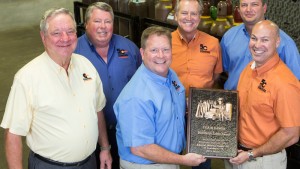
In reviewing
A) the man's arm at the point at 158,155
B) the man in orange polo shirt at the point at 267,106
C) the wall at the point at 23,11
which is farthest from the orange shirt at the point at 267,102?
the wall at the point at 23,11

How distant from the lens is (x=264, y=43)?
2322 millimetres

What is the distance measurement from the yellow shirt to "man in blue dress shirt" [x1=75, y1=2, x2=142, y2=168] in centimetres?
46

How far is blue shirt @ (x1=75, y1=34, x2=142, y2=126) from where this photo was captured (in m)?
2.93

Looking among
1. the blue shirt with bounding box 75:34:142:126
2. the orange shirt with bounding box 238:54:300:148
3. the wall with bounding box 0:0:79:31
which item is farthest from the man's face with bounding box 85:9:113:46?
the wall with bounding box 0:0:79:31

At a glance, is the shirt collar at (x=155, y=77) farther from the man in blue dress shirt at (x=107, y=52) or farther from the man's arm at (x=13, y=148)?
the man's arm at (x=13, y=148)

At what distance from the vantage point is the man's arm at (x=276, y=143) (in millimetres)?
2283

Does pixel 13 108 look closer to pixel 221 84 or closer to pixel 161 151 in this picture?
pixel 161 151

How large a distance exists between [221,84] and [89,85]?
1.40 meters

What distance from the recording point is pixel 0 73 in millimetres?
7090

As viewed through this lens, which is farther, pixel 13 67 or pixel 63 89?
pixel 13 67

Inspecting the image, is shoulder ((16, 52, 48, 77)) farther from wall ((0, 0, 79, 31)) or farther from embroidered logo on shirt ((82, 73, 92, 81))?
wall ((0, 0, 79, 31))

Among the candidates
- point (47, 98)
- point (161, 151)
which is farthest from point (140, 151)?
point (47, 98)

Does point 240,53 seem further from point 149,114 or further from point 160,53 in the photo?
point 149,114

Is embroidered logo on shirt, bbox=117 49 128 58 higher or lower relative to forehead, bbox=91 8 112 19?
lower
